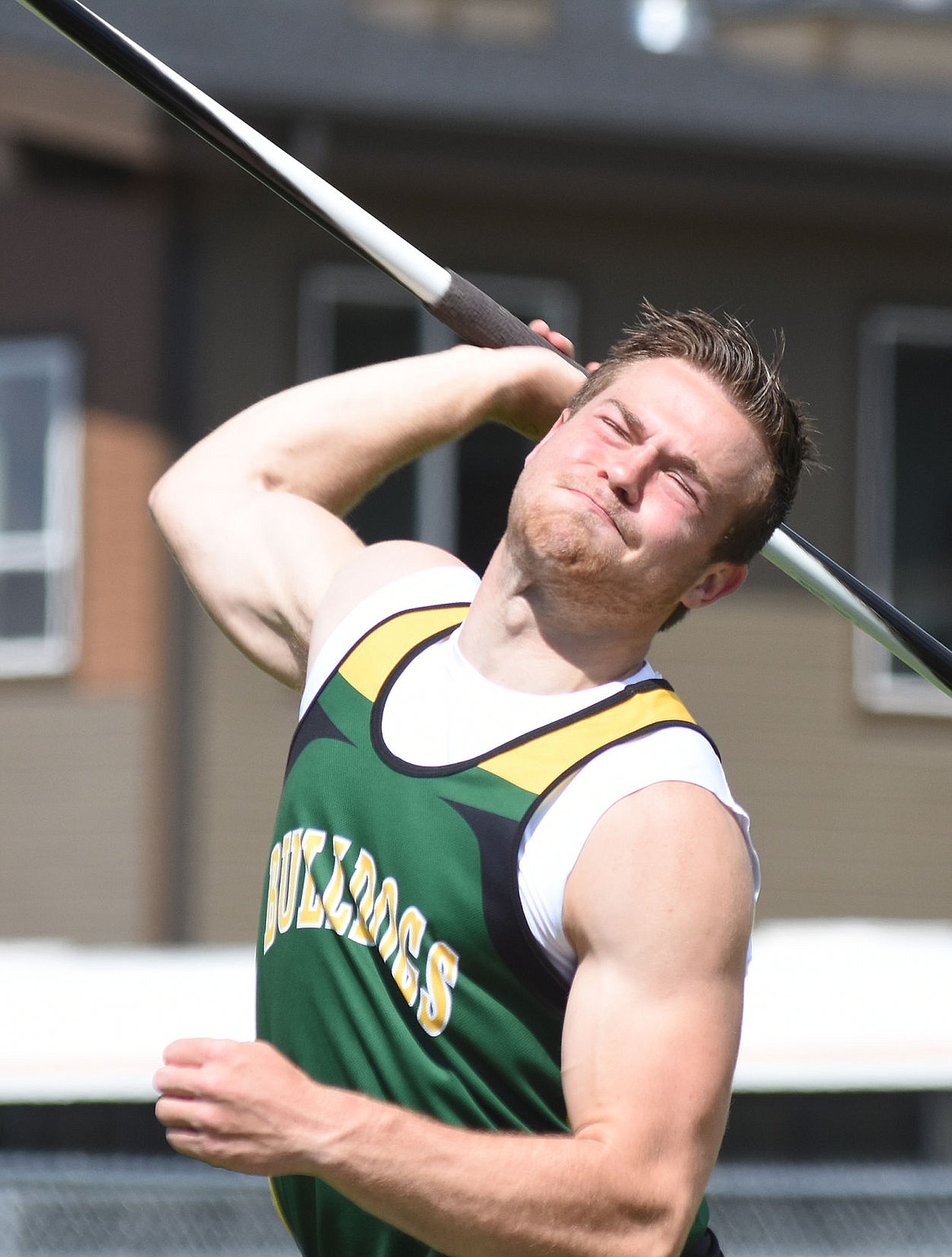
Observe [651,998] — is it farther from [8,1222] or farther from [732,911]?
[8,1222]

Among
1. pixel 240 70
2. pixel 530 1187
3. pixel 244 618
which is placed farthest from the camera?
pixel 240 70

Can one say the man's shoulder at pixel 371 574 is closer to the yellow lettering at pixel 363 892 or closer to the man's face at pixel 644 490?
the man's face at pixel 644 490

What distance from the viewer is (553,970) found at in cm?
229

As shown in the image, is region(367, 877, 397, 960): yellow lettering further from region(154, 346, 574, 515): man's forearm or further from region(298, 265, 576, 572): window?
region(298, 265, 576, 572): window

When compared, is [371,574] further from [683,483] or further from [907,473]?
[907,473]

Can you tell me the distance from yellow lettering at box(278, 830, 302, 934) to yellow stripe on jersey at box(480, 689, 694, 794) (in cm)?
37

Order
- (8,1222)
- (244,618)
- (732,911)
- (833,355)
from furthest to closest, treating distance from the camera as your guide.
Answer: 1. (833,355)
2. (8,1222)
3. (244,618)
4. (732,911)

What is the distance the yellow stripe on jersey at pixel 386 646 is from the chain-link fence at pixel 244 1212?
3769mm

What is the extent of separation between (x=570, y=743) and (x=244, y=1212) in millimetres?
4687

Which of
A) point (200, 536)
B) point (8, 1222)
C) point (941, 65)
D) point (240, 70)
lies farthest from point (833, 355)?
point (200, 536)

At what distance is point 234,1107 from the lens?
189 cm

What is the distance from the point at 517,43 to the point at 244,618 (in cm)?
849

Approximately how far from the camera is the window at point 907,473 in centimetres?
1080

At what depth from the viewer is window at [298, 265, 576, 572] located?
10383 millimetres
